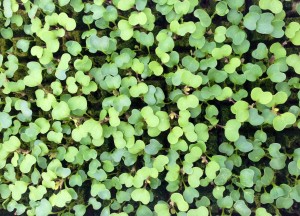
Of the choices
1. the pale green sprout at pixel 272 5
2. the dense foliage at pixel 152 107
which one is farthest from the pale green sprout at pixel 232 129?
the pale green sprout at pixel 272 5

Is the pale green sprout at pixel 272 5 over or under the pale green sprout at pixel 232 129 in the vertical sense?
over

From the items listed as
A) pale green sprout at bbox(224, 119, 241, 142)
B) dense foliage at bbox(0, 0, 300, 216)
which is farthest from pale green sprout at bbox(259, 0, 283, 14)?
pale green sprout at bbox(224, 119, 241, 142)

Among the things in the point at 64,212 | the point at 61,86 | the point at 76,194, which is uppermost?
the point at 61,86

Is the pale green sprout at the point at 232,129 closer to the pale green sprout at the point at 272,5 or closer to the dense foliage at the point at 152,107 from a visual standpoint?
the dense foliage at the point at 152,107

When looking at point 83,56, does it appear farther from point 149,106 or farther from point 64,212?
point 64,212

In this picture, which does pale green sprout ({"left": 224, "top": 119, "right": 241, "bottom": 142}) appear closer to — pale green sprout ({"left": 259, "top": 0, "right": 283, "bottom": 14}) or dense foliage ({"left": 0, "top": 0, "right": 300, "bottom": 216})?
dense foliage ({"left": 0, "top": 0, "right": 300, "bottom": 216})

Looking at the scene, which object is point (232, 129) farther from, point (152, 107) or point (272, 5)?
point (272, 5)

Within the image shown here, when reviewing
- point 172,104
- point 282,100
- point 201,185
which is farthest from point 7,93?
point 282,100

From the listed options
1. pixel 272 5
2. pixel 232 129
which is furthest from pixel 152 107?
pixel 272 5
